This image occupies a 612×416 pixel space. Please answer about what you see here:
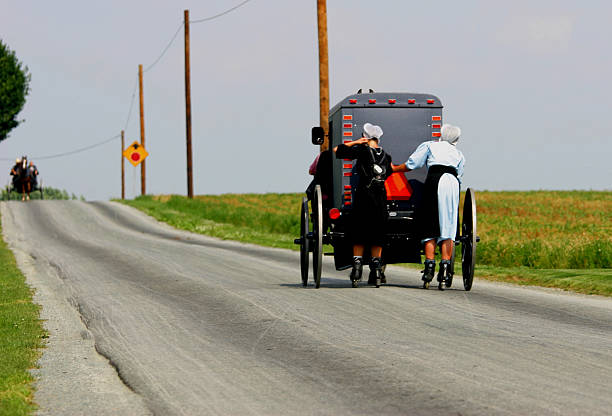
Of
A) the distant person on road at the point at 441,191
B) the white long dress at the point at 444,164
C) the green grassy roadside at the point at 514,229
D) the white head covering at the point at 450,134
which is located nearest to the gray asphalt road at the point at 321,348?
the distant person on road at the point at 441,191

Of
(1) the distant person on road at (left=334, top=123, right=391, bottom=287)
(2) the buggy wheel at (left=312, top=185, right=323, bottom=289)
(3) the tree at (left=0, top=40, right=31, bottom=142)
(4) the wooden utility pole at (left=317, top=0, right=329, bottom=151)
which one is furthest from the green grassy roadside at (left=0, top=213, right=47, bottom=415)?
(3) the tree at (left=0, top=40, right=31, bottom=142)

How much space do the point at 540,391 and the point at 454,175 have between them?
7.23m

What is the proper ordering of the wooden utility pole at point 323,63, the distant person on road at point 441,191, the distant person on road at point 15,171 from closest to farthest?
the distant person on road at point 441,191 < the wooden utility pole at point 323,63 < the distant person on road at point 15,171

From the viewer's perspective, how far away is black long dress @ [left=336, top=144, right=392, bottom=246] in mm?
13250

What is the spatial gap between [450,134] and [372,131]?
1.12 meters

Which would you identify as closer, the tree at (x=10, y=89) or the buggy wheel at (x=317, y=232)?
the buggy wheel at (x=317, y=232)

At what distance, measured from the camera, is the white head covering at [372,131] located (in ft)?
43.8

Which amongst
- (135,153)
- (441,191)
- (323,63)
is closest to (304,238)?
(441,191)

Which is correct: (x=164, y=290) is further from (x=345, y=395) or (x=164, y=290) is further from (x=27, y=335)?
(x=345, y=395)

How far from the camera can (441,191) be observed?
13359 mm

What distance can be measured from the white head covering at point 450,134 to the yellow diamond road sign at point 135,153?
41.7 metres

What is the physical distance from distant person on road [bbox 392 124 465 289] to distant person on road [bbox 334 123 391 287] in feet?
1.10

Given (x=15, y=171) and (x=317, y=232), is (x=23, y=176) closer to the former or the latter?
(x=15, y=171)

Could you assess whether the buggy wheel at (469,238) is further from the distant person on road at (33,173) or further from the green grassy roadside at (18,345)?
the distant person on road at (33,173)
